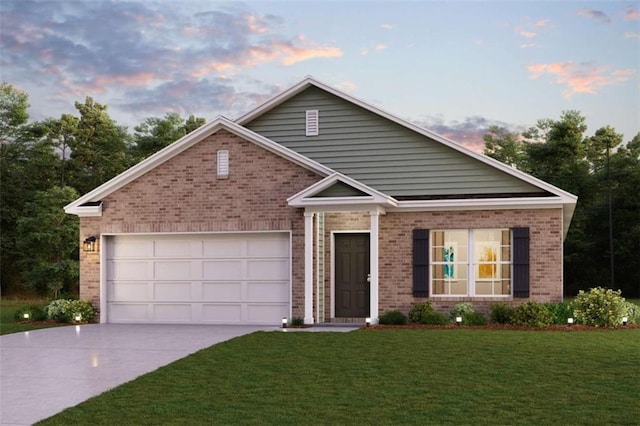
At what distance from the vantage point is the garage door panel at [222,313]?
61.0 feet

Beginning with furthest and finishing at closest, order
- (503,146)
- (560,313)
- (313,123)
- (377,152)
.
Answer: (503,146), (313,123), (377,152), (560,313)

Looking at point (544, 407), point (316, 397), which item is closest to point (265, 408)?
point (316, 397)

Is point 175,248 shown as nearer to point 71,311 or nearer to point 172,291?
point 172,291

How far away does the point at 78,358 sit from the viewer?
12594 mm

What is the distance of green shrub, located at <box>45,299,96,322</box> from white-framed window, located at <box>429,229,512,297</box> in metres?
9.06

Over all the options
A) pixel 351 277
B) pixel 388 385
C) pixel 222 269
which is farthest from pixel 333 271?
pixel 388 385

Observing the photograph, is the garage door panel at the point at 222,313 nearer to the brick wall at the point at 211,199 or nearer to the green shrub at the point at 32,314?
the brick wall at the point at 211,199

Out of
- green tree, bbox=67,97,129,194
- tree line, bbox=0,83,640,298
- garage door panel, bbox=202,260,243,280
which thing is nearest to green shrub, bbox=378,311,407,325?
garage door panel, bbox=202,260,243,280

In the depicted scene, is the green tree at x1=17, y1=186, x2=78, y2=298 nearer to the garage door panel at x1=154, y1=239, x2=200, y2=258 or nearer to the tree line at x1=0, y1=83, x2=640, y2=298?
the tree line at x1=0, y1=83, x2=640, y2=298

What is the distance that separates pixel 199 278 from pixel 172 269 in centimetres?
83

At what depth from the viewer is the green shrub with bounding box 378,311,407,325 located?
17.2 meters

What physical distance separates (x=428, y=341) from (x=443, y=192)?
6.03 m

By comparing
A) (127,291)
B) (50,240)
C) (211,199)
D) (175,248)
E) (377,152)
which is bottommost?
(127,291)

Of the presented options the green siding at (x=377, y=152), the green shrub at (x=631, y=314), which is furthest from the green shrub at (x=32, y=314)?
the green shrub at (x=631, y=314)
